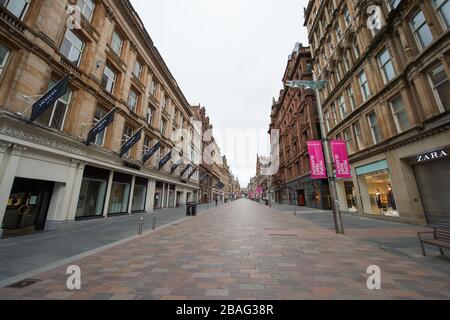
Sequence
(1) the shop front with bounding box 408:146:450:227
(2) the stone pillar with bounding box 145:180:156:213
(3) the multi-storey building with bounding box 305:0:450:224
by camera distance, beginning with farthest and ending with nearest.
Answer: (2) the stone pillar with bounding box 145:180:156:213, (3) the multi-storey building with bounding box 305:0:450:224, (1) the shop front with bounding box 408:146:450:227

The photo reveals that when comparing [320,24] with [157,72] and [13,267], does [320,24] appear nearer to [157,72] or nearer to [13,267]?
[157,72]

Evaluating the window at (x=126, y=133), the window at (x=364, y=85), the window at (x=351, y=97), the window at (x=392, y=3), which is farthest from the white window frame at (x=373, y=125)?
the window at (x=126, y=133)

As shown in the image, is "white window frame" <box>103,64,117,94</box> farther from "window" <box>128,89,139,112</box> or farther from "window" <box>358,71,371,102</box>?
"window" <box>358,71,371,102</box>

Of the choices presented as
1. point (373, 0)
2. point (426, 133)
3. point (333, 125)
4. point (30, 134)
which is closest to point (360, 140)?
point (333, 125)

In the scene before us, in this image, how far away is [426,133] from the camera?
32.4ft

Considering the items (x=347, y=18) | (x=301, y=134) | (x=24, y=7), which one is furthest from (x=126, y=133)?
(x=301, y=134)

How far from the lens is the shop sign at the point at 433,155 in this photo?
9133mm

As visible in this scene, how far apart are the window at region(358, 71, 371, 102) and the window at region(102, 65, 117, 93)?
2065cm

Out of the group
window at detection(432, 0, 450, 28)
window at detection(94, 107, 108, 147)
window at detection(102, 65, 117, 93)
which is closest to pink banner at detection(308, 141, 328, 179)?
window at detection(432, 0, 450, 28)

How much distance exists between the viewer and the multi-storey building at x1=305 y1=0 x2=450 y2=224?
31.4 feet

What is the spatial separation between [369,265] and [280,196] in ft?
143

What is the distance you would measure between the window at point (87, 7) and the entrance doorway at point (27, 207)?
1175cm

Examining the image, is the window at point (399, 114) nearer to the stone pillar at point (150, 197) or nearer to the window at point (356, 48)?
the window at point (356, 48)

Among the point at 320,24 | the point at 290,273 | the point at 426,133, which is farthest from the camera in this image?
the point at 320,24
